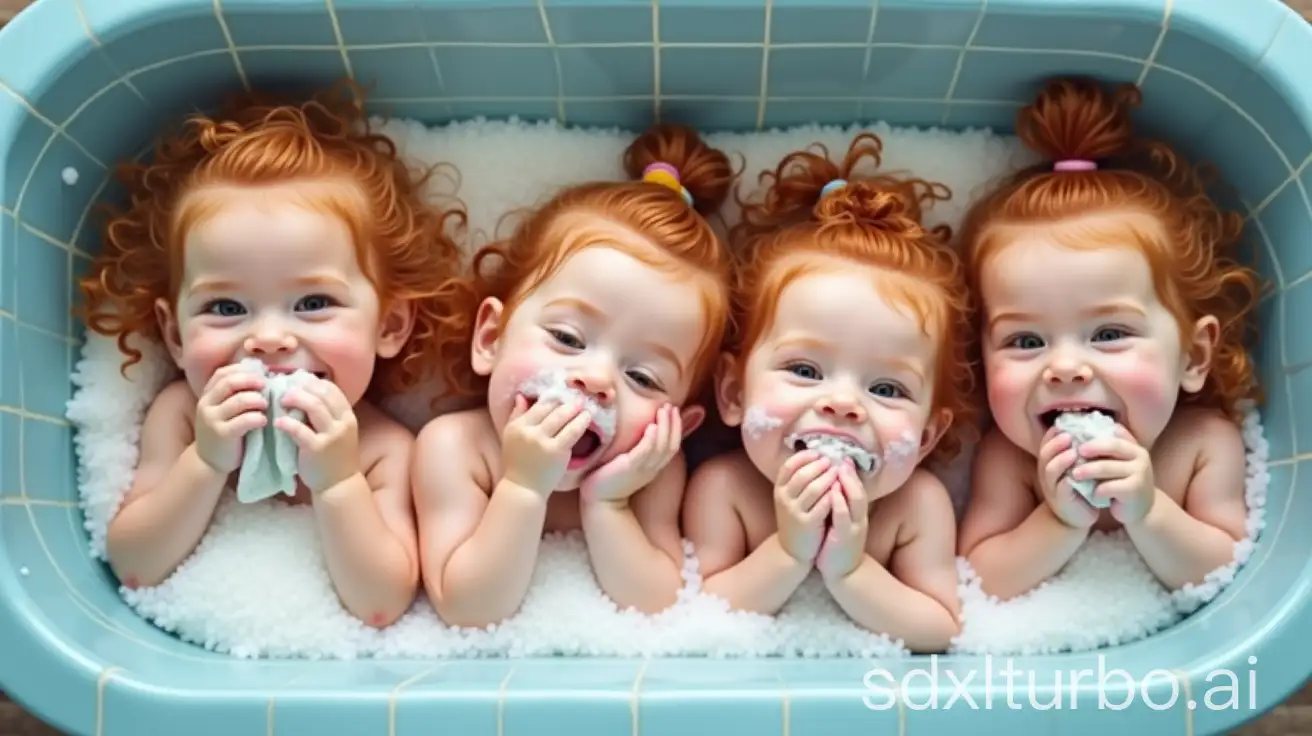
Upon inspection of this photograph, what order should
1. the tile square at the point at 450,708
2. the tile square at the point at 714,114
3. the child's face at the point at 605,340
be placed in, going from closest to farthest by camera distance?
the tile square at the point at 450,708 → the child's face at the point at 605,340 → the tile square at the point at 714,114

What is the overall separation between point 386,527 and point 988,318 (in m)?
0.64

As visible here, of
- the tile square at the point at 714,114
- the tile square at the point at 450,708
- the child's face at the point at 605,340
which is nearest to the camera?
the tile square at the point at 450,708

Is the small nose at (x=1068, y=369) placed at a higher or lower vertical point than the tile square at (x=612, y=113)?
lower

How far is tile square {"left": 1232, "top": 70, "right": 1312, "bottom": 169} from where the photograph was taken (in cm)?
124

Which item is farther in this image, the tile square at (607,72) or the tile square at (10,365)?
the tile square at (607,72)

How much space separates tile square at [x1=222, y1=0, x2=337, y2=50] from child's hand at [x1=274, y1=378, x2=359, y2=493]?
1.16 ft

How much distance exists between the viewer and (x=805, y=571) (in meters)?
1.23

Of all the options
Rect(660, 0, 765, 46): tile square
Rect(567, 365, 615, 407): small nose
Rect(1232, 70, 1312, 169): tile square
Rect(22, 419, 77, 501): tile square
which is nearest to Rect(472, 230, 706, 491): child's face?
Rect(567, 365, 615, 407): small nose

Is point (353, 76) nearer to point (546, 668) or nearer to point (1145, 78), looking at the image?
point (546, 668)

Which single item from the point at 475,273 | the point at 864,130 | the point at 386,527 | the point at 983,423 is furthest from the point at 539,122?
the point at 983,423

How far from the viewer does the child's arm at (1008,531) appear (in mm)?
1271

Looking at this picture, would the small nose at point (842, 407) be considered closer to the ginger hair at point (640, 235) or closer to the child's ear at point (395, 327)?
the ginger hair at point (640, 235)

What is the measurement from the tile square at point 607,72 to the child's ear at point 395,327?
287 mm

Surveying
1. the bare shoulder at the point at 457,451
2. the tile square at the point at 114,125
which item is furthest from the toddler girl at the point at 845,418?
the tile square at the point at 114,125
